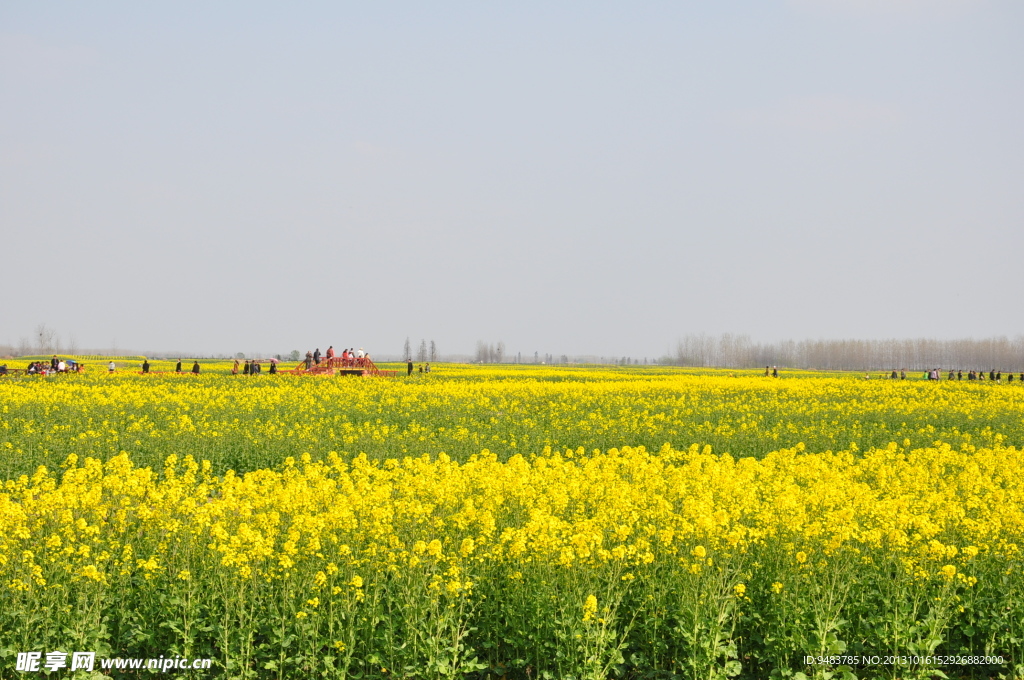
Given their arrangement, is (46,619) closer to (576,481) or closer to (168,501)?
(168,501)

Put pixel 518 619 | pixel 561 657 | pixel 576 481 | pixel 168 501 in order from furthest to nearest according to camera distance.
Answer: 1. pixel 576 481
2. pixel 168 501
3. pixel 518 619
4. pixel 561 657

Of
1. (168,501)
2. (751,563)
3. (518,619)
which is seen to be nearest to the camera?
(518,619)

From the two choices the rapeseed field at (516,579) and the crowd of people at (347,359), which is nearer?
the rapeseed field at (516,579)

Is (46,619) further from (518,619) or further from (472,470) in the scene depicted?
(472,470)

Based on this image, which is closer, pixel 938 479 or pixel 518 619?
pixel 518 619

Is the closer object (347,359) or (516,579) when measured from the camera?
(516,579)

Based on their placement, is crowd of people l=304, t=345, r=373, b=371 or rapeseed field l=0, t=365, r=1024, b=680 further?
crowd of people l=304, t=345, r=373, b=371

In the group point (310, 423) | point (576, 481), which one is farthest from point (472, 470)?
point (310, 423)

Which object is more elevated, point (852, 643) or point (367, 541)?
point (367, 541)

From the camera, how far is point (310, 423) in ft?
74.3

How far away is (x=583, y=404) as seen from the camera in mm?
30172

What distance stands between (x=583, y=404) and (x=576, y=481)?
63.1 ft

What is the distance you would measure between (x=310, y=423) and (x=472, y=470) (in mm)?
11298

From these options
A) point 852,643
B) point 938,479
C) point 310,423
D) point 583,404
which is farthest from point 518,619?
point 583,404
